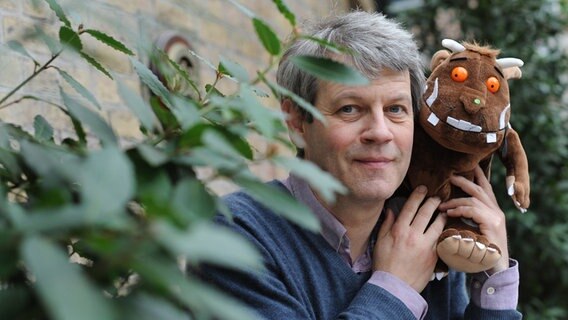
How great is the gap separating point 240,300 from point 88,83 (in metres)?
0.95

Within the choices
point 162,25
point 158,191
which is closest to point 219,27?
point 162,25

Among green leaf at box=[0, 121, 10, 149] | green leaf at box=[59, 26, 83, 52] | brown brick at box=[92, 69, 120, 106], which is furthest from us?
brown brick at box=[92, 69, 120, 106]

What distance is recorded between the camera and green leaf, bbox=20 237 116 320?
0.39 meters

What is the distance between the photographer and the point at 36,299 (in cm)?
54

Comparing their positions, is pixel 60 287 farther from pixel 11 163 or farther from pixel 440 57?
pixel 440 57

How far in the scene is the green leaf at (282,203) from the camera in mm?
545

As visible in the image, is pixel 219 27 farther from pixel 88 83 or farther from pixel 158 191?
pixel 158 191

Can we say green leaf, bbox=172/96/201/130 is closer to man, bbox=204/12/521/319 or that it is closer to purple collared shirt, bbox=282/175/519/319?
man, bbox=204/12/521/319

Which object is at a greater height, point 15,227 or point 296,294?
point 15,227

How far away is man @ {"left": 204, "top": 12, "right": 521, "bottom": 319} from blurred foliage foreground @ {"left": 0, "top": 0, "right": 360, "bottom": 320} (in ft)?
2.11

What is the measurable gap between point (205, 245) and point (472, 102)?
112 cm

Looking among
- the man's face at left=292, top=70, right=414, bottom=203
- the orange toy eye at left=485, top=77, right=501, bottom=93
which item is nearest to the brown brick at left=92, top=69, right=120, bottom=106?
the man's face at left=292, top=70, right=414, bottom=203

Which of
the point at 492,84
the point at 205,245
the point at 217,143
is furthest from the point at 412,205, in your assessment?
the point at 205,245

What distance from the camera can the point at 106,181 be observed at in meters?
0.46
